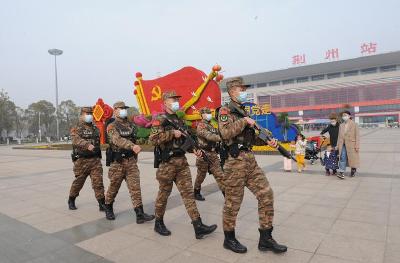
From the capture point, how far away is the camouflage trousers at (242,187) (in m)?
3.26

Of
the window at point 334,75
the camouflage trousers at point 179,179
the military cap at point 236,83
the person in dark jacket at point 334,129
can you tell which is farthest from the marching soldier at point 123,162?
the window at point 334,75

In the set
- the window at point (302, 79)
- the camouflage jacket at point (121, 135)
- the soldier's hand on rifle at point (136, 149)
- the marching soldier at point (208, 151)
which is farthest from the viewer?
the window at point (302, 79)

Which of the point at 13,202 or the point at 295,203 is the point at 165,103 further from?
the point at 13,202

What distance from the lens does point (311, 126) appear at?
6750cm

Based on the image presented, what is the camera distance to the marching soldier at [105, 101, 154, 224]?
4500mm

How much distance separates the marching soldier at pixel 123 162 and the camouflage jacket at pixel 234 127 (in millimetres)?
1691

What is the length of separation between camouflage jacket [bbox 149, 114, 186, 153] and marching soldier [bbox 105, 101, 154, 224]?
75cm

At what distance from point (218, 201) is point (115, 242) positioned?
7.39ft

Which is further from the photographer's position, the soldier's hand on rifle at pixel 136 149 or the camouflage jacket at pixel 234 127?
the soldier's hand on rifle at pixel 136 149

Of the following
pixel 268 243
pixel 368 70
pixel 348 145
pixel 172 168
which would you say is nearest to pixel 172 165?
pixel 172 168

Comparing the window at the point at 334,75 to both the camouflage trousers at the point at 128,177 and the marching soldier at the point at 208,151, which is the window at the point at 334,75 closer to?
the marching soldier at the point at 208,151

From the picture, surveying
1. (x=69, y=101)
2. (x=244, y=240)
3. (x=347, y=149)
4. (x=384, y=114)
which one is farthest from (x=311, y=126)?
(x=244, y=240)

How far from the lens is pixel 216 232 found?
13.0 feet

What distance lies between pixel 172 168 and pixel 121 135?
3.80 feet
